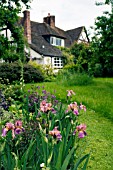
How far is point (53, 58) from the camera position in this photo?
117ft

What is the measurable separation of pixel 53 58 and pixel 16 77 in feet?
59.7

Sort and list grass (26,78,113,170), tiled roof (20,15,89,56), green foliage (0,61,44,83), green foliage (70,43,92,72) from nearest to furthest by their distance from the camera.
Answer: grass (26,78,113,170) → green foliage (0,61,44,83) → green foliage (70,43,92,72) → tiled roof (20,15,89,56)

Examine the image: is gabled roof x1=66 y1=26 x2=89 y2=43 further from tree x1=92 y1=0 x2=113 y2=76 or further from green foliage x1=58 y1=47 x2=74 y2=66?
tree x1=92 y1=0 x2=113 y2=76

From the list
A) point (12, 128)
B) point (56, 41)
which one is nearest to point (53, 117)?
point (12, 128)

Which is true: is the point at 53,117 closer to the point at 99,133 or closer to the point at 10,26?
the point at 99,133

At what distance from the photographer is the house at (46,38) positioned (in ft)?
109

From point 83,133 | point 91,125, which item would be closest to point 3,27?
point 91,125

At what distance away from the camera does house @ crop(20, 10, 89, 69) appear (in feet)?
109

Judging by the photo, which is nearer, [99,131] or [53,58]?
[99,131]

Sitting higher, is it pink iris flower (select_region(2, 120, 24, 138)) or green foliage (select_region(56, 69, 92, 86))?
pink iris flower (select_region(2, 120, 24, 138))

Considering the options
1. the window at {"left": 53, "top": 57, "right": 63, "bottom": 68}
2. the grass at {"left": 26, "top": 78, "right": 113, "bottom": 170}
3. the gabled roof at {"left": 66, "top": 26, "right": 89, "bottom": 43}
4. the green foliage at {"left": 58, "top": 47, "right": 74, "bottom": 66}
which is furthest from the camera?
the gabled roof at {"left": 66, "top": 26, "right": 89, "bottom": 43}

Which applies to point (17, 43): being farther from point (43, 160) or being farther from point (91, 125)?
point (43, 160)

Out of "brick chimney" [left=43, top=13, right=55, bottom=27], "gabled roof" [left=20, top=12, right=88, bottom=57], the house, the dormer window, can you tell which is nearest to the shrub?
the house

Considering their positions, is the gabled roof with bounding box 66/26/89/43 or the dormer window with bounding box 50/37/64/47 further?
the gabled roof with bounding box 66/26/89/43
